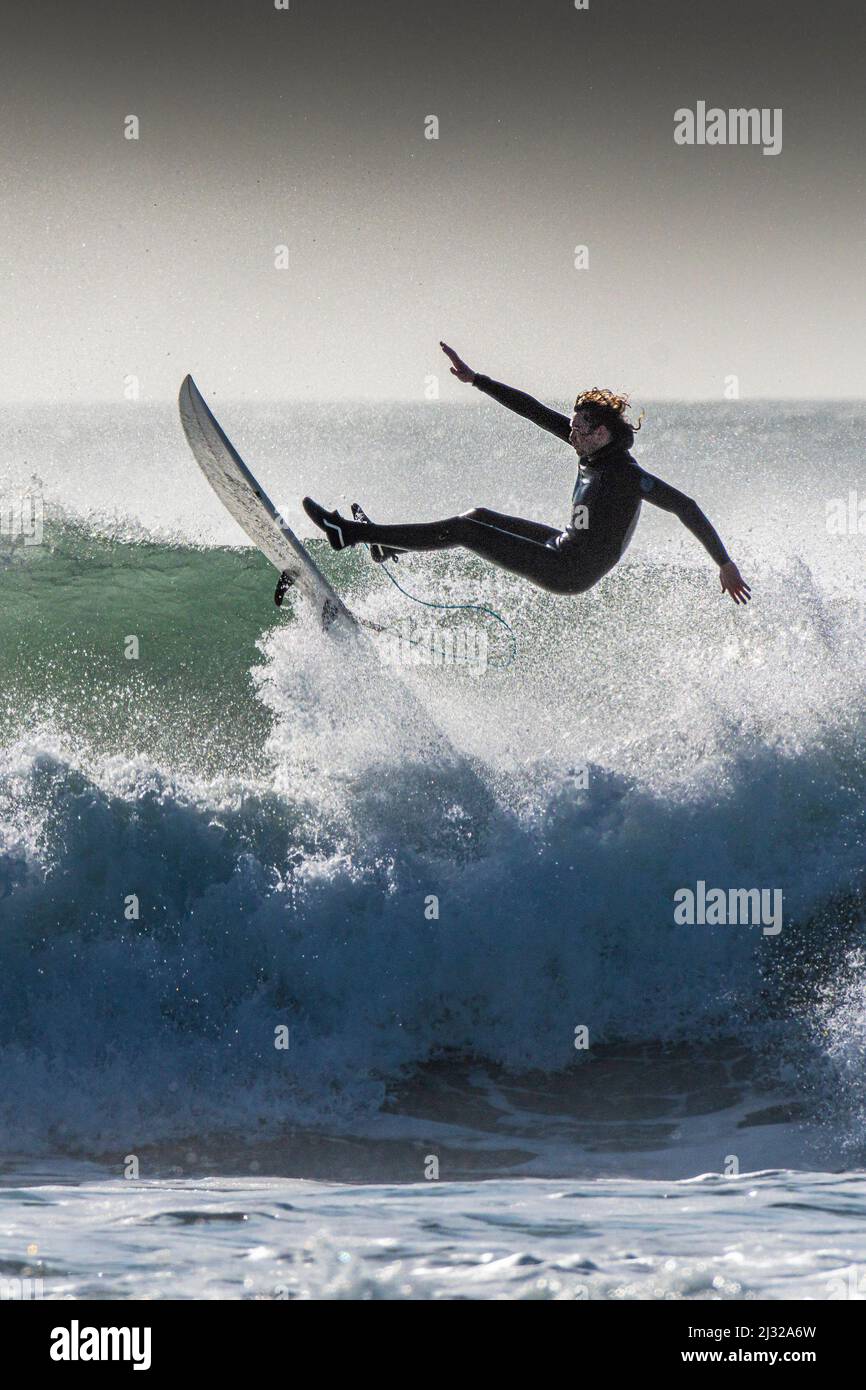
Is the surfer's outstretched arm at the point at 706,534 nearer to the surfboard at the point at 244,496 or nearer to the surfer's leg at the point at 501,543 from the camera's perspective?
the surfer's leg at the point at 501,543

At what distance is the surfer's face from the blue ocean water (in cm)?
241

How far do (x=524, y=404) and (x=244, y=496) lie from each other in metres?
1.95

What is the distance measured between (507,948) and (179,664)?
16.1ft

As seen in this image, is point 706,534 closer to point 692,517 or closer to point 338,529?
point 692,517

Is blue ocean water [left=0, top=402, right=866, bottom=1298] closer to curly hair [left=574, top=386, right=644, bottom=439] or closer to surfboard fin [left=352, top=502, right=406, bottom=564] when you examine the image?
surfboard fin [left=352, top=502, right=406, bottom=564]

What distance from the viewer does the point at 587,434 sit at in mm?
6406

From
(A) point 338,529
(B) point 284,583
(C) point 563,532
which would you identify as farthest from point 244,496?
(C) point 563,532

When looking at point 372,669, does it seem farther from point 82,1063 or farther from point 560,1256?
point 560,1256

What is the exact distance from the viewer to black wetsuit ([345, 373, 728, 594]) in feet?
20.6

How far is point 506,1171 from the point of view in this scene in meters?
5.60

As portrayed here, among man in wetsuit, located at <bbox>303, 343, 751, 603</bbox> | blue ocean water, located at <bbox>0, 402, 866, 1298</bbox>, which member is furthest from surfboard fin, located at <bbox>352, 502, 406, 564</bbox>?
blue ocean water, located at <bbox>0, 402, 866, 1298</bbox>

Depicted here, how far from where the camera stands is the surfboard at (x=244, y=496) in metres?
7.49

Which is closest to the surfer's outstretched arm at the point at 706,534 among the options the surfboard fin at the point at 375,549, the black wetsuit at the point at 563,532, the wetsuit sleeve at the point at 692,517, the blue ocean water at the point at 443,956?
the wetsuit sleeve at the point at 692,517

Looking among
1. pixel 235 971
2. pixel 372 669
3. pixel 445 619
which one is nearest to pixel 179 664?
pixel 445 619
